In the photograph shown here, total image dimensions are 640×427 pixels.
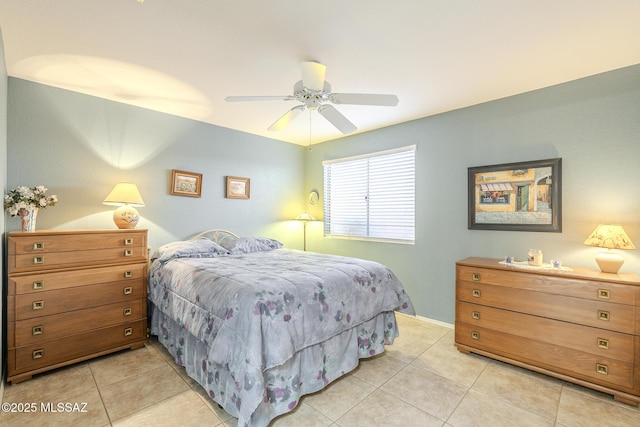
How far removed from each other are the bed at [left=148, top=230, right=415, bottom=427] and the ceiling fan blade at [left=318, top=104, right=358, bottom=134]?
4.17 feet

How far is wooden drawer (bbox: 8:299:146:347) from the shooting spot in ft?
7.38

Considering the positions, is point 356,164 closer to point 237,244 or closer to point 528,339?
point 237,244

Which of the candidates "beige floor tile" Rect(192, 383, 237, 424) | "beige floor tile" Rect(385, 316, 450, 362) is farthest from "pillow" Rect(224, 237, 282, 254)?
"beige floor tile" Rect(385, 316, 450, 362)

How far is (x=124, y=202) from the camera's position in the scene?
113 inches

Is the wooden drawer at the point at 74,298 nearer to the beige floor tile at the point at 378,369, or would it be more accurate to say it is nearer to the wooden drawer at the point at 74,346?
the wooden drawer at the point at 74,346

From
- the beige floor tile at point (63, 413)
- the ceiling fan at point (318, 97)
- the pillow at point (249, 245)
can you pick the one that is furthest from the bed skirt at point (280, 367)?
the ceiling fan at point (318, 97)

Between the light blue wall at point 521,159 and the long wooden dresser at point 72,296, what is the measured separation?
9.50ft

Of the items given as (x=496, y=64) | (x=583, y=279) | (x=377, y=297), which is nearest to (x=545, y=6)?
(x=496, y=64)

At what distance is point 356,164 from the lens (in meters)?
4.42

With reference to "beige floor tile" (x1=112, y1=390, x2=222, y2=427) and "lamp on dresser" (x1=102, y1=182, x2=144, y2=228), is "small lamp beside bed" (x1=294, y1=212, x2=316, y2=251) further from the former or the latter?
"beige floor tile" (x1=112, y1=390, x2=222, y2=427)

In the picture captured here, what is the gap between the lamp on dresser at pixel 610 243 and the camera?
2.16 metres

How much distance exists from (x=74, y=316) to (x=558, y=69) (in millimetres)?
4598

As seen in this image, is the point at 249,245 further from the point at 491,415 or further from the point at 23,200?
the point at 491,415

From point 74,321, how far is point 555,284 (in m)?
3.99
